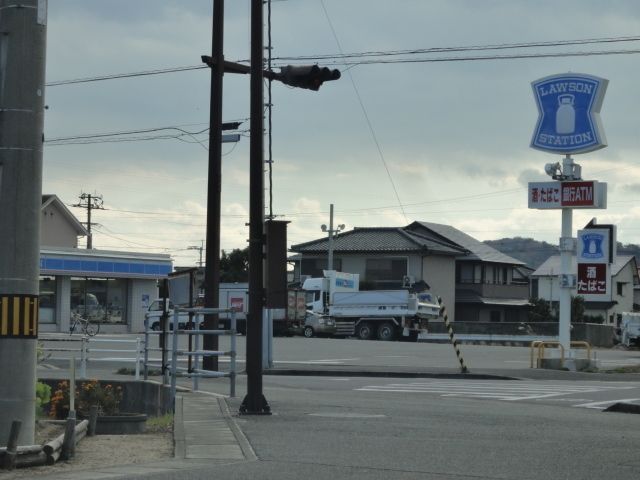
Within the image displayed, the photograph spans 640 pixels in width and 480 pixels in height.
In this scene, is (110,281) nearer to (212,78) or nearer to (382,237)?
(382,237)

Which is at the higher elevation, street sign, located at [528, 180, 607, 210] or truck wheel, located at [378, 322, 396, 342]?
street sign, located at [528, 180, 607, 210]

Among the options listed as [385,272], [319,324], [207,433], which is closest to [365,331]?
[319,324]

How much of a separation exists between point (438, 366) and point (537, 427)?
56.2 feet

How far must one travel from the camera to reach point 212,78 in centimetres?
2388

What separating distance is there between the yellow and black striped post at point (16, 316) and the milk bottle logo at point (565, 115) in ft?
71.7

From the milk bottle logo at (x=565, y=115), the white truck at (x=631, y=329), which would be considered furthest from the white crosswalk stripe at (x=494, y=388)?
the white truck at (x=631, y=329)

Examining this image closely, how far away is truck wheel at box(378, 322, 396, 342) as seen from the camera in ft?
185

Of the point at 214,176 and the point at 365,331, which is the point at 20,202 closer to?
the point at 214,176

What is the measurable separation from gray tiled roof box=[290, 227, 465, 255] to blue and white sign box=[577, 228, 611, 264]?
43.5 m

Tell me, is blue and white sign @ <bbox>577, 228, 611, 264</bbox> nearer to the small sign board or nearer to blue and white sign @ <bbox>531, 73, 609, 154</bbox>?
the small sign board

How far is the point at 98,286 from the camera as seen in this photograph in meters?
61.0

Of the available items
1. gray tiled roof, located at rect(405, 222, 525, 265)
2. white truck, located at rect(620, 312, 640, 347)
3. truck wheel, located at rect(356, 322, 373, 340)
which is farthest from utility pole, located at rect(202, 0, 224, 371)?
gray tiled roof, located at rect(405, 222, 525, 265)

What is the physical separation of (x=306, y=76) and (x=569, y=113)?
1636 cm

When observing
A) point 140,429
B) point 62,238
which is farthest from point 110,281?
point 140,429
